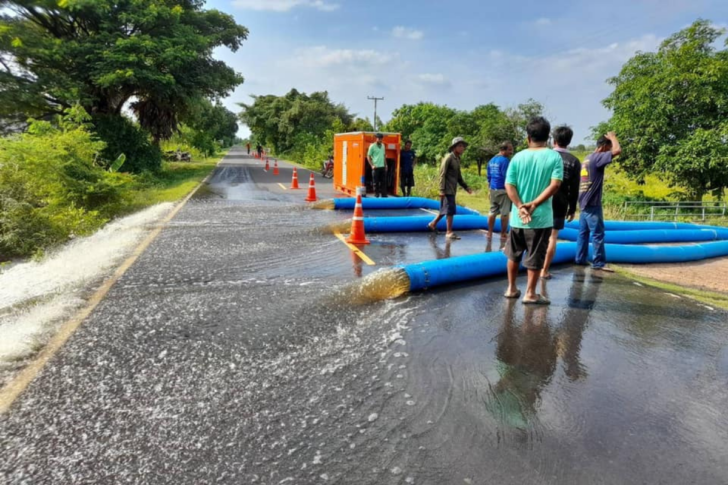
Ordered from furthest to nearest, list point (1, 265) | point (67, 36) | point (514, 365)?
point (67, 36)
point (1, 265)
point (514, 365)

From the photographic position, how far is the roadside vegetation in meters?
8.38

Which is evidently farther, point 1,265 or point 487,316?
point 1,265

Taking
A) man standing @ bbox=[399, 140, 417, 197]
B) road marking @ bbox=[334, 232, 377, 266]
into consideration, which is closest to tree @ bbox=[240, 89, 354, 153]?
man standing @ bbox=[399, 140, 417, 197]

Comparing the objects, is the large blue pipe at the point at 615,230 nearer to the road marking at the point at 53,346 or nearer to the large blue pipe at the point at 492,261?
the large blue pipe at the point at 492,261

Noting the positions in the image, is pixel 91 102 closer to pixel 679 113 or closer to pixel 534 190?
pixel 534 190

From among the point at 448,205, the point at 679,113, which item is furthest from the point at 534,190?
the point at 679,113

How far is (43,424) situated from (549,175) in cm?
446

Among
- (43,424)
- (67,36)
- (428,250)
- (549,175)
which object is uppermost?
(67,36)

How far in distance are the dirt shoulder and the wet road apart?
58 cm

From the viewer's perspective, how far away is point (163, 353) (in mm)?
3684

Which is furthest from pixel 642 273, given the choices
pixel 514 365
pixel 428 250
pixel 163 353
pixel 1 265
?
pixel 1 265

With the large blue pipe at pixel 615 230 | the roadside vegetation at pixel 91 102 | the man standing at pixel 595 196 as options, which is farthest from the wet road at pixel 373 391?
the roadside vegetation at pixel 91 102

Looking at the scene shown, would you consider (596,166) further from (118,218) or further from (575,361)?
(118,218)

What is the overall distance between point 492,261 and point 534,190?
4.93 feet
